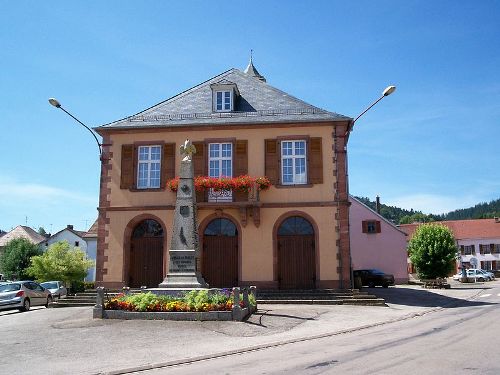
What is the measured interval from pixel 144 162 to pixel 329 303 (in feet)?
34.8

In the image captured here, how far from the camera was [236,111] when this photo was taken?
2436 cm

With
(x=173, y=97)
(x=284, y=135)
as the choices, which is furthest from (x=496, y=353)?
(x=173, y=97)

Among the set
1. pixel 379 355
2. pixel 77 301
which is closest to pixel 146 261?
pixel 77 301

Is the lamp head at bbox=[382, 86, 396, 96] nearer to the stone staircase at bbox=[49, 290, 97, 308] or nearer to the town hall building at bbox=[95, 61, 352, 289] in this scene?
the town hall building at bbox=[95, 61, 352, 289]

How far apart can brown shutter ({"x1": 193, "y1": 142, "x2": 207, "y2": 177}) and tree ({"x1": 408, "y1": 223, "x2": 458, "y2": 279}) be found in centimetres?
2499

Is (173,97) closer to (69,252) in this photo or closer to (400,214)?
(69,252)

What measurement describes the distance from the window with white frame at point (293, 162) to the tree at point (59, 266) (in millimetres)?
22177

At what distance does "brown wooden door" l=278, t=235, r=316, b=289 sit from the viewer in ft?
73.8

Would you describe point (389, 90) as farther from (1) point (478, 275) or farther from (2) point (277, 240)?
(1) point (478, 275)

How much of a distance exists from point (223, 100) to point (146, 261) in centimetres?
835

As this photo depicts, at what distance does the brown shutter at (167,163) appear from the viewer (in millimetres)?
23516

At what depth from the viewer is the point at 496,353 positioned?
8.80m

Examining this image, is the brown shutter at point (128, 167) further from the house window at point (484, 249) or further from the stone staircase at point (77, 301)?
the house window at point (484, 249)

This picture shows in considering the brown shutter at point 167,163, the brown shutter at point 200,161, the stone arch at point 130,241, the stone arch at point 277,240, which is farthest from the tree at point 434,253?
the brown shutter at point 167,163
